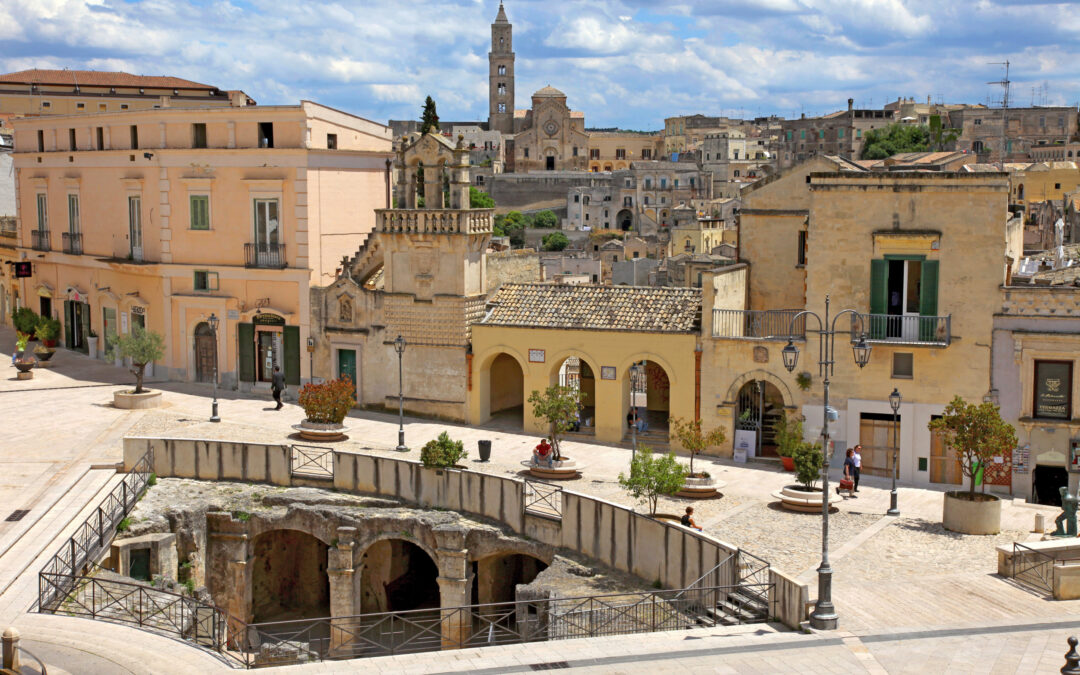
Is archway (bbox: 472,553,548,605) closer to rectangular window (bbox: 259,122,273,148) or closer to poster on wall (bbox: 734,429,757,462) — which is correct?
poster on wall (bbox: 734,429,757,462)

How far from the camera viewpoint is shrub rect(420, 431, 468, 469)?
97.5ft

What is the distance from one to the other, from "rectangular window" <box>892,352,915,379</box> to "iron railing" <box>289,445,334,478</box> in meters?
14.4

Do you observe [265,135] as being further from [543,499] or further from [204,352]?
[543,499]

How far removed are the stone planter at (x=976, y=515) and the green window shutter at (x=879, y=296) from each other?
659 cm

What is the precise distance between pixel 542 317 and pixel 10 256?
96.3 ft

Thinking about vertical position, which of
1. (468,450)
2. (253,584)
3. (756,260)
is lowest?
(253,584)

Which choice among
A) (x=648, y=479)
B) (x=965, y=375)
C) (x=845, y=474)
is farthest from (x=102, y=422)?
(x=965, y=375)

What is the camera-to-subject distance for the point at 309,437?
111 feet

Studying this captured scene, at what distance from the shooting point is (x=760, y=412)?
1291 inches

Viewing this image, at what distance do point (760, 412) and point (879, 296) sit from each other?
437cm

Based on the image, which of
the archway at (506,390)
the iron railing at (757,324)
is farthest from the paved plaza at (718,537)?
the iron railing at (757,324)

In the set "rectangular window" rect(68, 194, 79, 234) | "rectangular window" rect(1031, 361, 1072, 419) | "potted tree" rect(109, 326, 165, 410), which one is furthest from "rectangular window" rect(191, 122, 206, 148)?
"rectangular window" rect(1031, 361, 1072, 419)

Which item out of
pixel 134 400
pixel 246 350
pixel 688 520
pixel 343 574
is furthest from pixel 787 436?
pixel 134 400

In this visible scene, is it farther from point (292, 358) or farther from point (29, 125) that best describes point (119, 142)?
point (292, 358)
